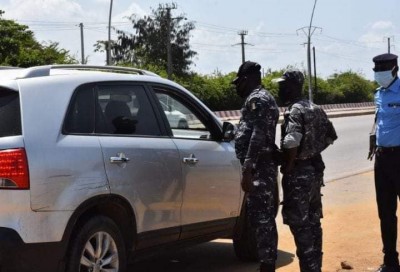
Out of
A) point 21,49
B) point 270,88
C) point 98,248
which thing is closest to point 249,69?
point 98,248

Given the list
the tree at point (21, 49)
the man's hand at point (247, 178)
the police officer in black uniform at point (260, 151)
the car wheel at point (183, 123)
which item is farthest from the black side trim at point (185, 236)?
the tree at point (21, 49)

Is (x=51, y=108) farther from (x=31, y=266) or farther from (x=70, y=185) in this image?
(x=31, y=266)

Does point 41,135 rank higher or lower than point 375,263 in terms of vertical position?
higher

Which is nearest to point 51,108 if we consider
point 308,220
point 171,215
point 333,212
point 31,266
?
point 31,266

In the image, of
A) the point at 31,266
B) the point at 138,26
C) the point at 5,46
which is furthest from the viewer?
the point at 138,26

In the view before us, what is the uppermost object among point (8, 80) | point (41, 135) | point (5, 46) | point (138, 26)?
point (138, 26)

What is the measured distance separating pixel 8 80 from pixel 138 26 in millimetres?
71922

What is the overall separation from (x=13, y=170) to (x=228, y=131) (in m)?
2.08

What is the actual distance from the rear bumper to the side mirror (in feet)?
6.15

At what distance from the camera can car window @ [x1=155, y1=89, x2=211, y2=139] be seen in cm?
505

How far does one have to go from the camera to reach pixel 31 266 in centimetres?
369

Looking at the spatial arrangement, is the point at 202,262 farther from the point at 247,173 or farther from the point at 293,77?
the point at 293,77

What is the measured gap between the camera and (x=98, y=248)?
4121 mm

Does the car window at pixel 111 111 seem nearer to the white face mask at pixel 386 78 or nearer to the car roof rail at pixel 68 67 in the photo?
the car roof rail at pixel 68 67
